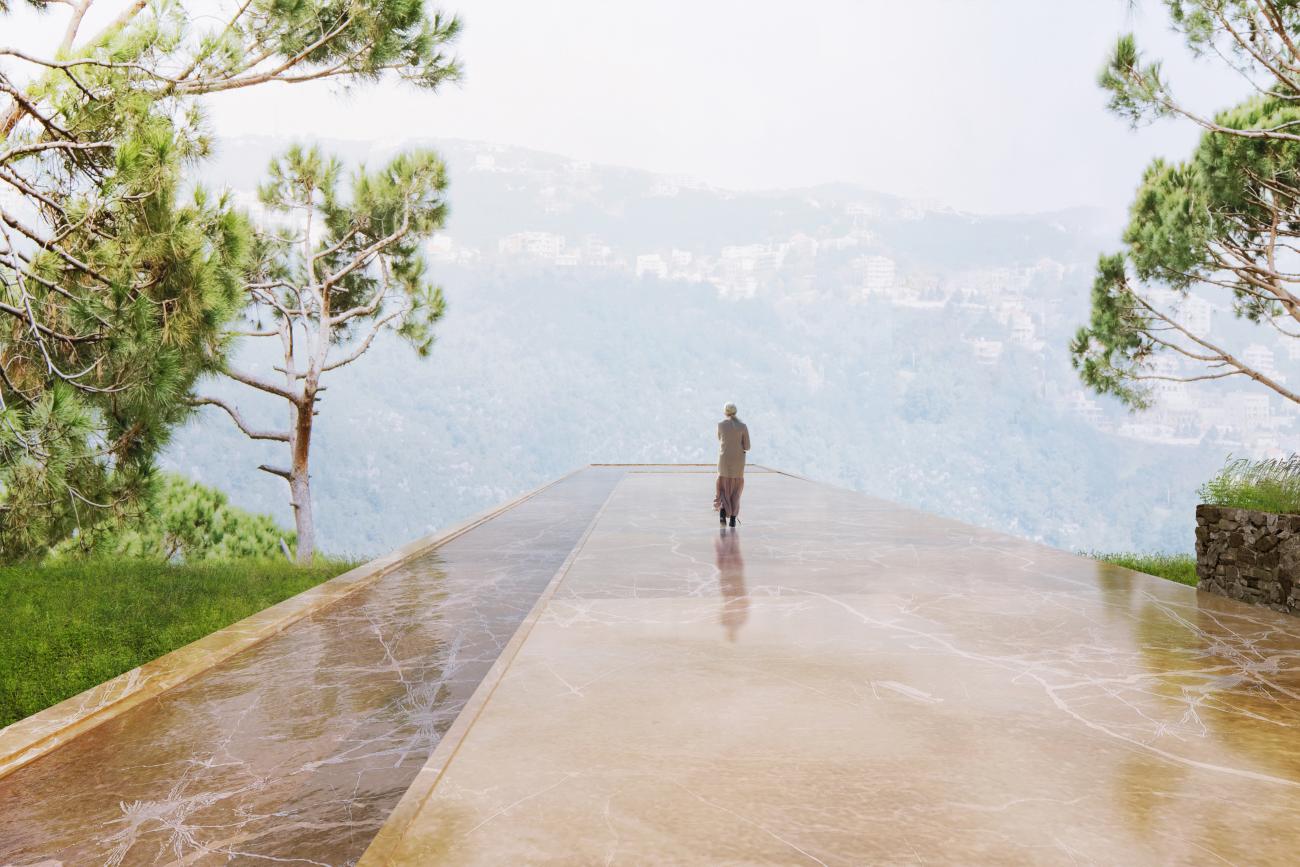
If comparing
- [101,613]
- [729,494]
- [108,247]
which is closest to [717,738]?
[108,247]

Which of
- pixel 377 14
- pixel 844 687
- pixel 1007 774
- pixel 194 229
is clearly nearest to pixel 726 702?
pixel 844 687

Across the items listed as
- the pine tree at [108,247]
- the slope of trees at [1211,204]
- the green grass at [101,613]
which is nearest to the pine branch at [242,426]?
the green grass at [101,613]

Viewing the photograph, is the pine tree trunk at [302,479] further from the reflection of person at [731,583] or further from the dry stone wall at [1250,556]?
the dry stone wall at [1250,556]

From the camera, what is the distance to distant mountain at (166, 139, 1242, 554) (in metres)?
35.5

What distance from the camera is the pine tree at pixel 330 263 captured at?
10.5 meters

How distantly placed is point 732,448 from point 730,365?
36.3 m

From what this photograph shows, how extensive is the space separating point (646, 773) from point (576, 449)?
38171mm

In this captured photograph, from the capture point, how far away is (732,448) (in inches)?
249

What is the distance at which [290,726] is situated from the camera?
250 cm

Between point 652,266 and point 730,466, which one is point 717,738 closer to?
point 730,466

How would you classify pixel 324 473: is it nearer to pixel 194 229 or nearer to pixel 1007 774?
pixel 194 229

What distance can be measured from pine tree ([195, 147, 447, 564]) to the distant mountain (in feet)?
75.5

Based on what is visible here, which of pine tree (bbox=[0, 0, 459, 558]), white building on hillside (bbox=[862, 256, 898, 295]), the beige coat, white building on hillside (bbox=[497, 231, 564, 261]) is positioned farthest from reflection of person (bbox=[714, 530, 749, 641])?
white building on hillside (bbox=[497, 231, 564, 261])

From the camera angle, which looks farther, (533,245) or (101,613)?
(533,245)
